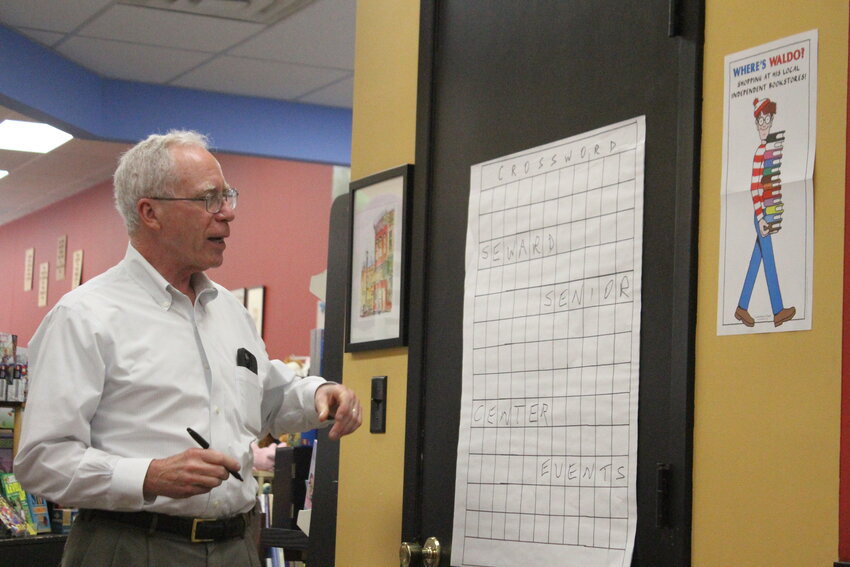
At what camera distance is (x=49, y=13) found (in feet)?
16.8

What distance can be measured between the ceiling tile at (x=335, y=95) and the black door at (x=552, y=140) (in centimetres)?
378

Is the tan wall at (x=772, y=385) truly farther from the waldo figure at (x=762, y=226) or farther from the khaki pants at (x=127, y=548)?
the khaki pants at (x=127, y=548)

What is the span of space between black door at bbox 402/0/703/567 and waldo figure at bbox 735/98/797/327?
0.11 metres

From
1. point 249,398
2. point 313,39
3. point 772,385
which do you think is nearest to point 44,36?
point 313,39

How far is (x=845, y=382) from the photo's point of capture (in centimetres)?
149

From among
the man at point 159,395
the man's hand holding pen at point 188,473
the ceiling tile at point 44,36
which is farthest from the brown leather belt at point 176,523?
the ceiling tile at point 44,36

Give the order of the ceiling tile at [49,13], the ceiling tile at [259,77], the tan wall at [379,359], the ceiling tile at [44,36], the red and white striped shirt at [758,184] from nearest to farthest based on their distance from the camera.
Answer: the red and white striped shirt at [758,184] < the tan wall at [379,359] < the ceiling tile at [49,13] < the ceiling tile at [44,36] < the ceiling tile at [259,77]

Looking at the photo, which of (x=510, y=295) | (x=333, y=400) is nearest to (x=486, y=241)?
(x=510, y=295)

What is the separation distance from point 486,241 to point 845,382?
882 mm

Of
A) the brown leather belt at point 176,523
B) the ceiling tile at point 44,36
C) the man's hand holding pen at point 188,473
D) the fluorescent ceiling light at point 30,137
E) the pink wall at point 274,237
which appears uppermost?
the ceiling tile at point 44,36

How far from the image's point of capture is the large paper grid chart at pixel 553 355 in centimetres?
187

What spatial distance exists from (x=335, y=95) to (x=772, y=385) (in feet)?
16.6

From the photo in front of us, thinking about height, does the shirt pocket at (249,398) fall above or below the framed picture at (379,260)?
below

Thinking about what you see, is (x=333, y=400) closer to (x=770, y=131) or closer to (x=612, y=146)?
(x=612, y=146)
